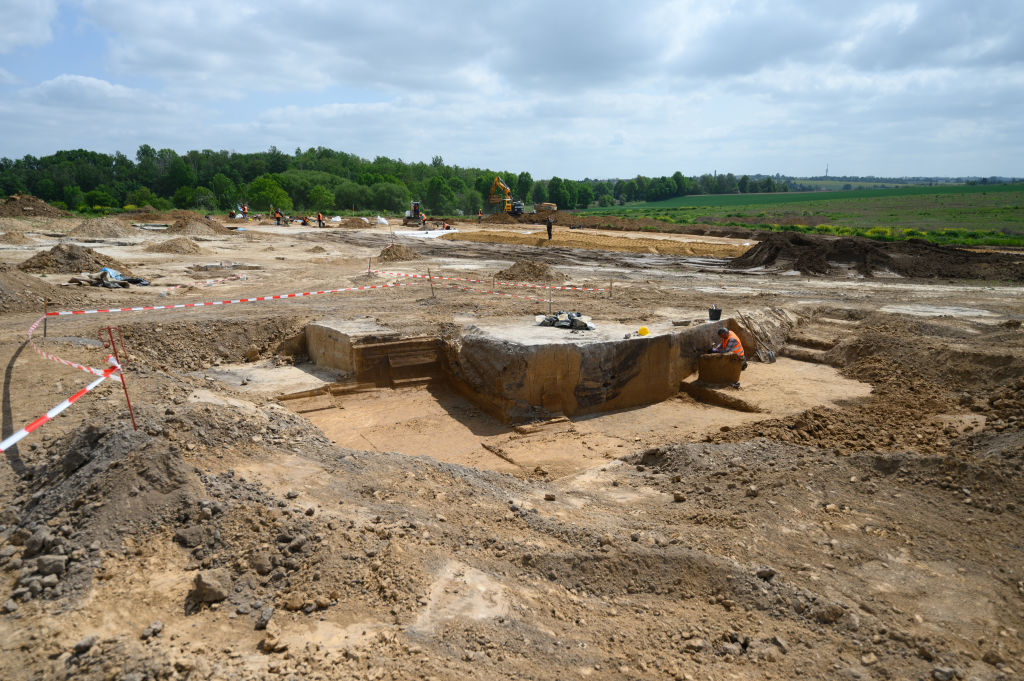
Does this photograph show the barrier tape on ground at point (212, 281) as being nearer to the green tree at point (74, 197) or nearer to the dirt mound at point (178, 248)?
the dirt mound at point (178, 248)

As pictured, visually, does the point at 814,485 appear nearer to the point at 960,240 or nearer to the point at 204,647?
the point at 204,647

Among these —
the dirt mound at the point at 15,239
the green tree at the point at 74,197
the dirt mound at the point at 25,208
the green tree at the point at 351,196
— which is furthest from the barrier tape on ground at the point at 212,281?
Result: the green tree at the point at 74,197

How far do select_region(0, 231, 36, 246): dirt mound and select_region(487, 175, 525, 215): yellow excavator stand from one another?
30449mm

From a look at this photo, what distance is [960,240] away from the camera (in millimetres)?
33250

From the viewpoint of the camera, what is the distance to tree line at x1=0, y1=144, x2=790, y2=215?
68.3m

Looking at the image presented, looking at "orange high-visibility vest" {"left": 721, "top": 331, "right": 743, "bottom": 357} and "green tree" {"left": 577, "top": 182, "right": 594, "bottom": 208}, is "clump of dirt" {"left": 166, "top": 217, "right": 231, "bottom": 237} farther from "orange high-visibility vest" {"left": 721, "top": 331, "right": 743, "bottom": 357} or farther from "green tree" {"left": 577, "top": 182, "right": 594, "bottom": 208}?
"green tree" {"left": 577, "top": 182, "right": 594, "bottom": 208}

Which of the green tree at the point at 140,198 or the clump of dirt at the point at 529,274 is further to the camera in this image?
the green tree at the point at 140,198

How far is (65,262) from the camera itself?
730 inches

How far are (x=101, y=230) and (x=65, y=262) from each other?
15714mm

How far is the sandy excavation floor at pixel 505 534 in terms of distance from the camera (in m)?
4.07

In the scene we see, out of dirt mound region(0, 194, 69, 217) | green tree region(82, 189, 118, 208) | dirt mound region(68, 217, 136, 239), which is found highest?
green tree region(82, 189, 118, 208)

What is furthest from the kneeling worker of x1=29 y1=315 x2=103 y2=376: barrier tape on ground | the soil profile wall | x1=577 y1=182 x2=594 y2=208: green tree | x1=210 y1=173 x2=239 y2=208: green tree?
x1=577 y1=182 x2=594 y2=208: green tree

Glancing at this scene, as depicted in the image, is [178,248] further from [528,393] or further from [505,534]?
[505,534]

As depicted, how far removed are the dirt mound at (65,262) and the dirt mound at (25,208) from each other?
2907 centimetres
